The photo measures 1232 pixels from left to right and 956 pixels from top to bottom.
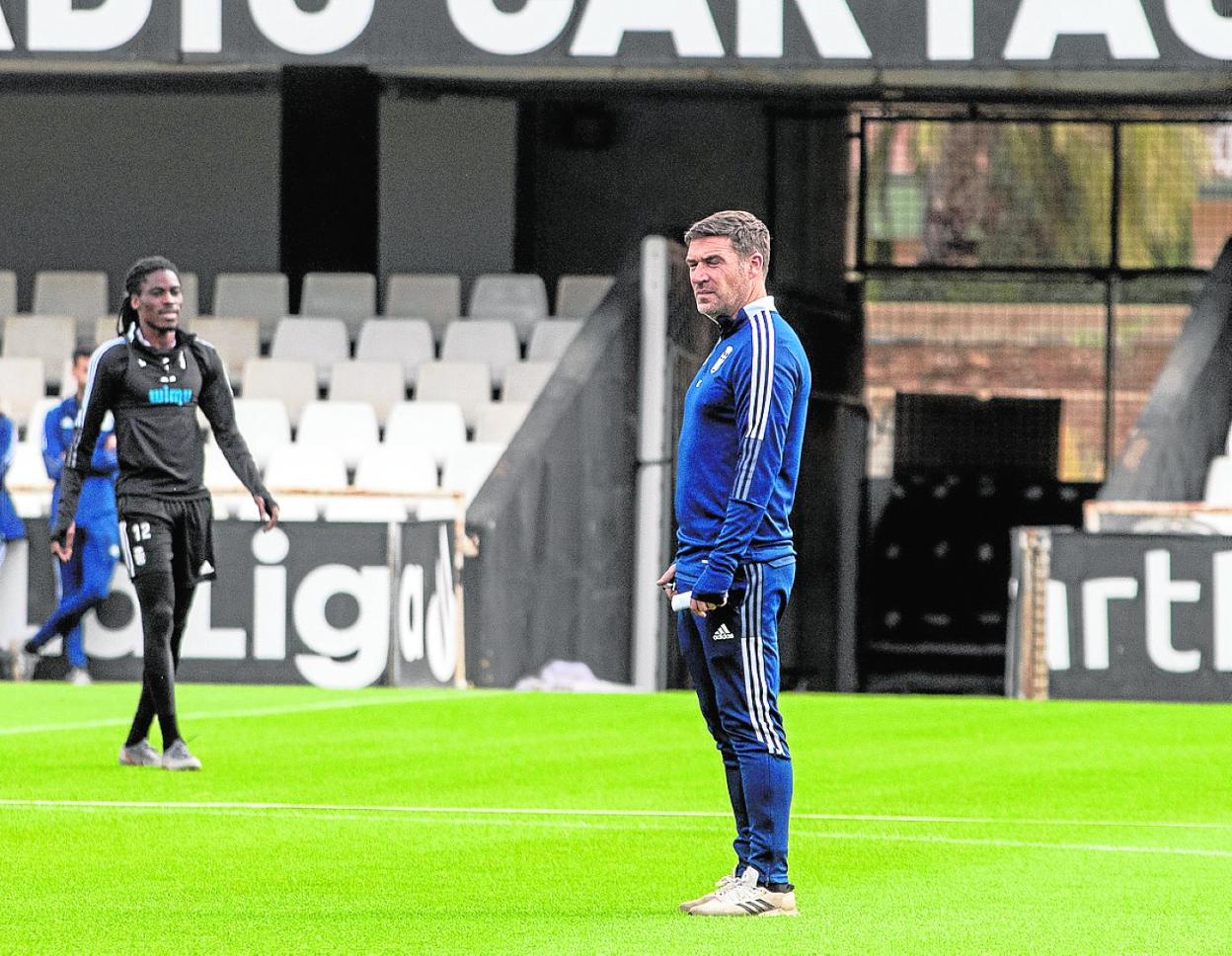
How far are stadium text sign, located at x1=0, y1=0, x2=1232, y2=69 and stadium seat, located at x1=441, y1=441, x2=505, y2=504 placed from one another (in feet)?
9.78

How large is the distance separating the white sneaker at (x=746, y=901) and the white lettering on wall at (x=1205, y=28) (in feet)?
Result: 42.1

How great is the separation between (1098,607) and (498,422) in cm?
577

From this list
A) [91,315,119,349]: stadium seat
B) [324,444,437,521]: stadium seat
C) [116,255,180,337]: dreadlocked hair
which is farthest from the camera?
[91,315,119,349]: stadium seat

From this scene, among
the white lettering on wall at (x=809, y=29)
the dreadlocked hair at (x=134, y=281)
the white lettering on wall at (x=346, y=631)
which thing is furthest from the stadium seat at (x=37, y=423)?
the dreadlocked hair at (x=134, y=281)

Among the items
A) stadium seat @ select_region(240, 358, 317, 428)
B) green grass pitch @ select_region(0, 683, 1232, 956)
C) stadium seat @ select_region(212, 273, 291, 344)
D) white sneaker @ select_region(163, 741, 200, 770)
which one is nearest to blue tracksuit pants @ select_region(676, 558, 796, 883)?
green grass pitch @ select_region(0, 683, 1232, 956)

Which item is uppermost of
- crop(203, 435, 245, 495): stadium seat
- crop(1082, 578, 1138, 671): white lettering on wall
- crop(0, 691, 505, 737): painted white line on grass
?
crop(203, 435, 245, 495): stadium seat

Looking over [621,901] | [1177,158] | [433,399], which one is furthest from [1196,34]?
[621,901]

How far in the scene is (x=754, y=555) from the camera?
21.3 ft

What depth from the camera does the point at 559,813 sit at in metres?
9.34

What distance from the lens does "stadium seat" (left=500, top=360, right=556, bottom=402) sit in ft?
68.3

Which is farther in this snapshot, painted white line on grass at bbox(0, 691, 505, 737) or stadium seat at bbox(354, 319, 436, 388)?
stadium seat at bbox(354, 319, 436, 388)

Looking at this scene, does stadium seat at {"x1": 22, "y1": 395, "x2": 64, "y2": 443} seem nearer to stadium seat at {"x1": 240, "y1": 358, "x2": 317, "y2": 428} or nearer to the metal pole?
stadium seat at {"x1": 240, "y1": 358, "x2": 317, "y2": 428}

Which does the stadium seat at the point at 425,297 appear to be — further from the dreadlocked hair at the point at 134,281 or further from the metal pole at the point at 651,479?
the dreadlocked hair at the point at 134,281

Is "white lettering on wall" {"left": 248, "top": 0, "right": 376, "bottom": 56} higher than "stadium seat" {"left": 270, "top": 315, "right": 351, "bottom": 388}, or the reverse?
"white lettering on wall" {"left": 248, "top": 0, "right": 376, "bottom": 56}
